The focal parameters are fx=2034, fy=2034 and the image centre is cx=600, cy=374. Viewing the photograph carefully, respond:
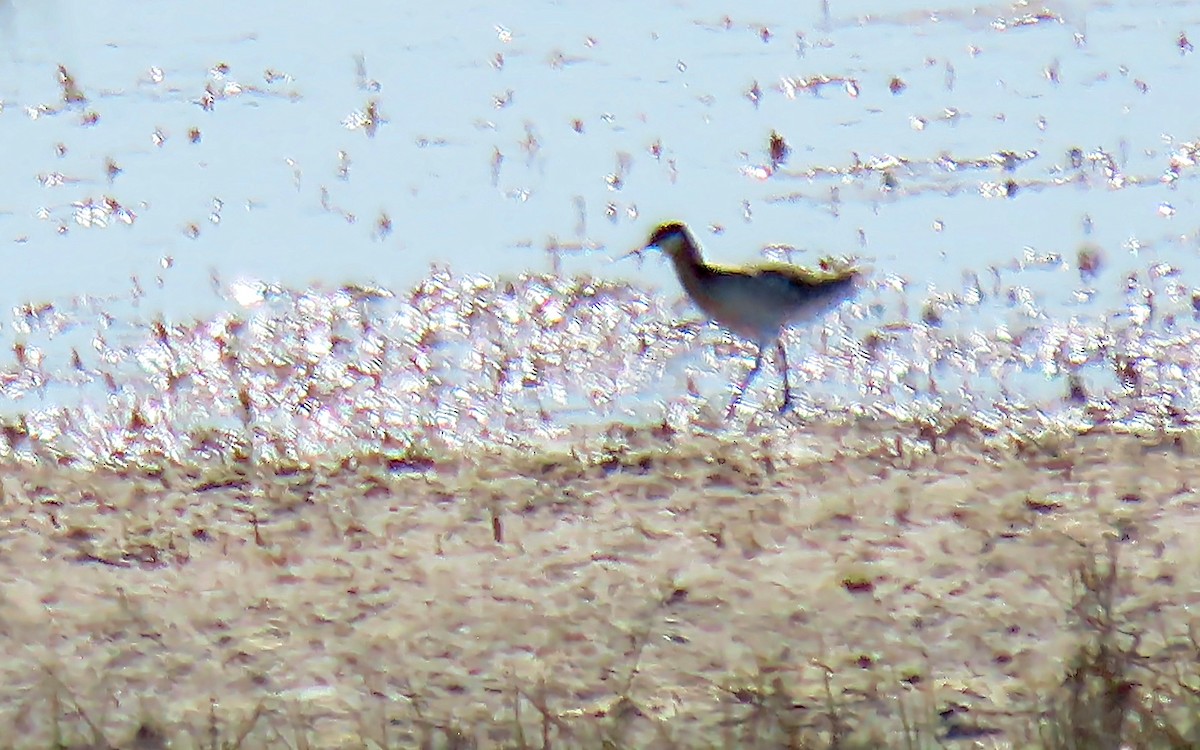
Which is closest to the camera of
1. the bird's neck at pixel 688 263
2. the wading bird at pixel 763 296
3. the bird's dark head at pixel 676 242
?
the wading bird at pixel 763 296

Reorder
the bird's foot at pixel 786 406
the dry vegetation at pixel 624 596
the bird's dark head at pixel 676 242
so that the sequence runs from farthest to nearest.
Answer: the bird's dark head at pixel 676 242 < the bird's foot at pixel 786 406 < the dry vegetation at pixel 624 596

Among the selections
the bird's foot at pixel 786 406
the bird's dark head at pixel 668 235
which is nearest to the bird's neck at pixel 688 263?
the bird's dark head at pixel 668 235

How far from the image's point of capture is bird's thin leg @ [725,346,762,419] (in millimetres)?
8080

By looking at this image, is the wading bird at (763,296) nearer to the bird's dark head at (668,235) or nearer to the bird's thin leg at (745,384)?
the bird's thin leg at (745,384)

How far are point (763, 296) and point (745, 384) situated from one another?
0.38 metres

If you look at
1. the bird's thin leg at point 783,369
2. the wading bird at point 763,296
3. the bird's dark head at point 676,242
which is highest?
the bird's dark head at point 676,242

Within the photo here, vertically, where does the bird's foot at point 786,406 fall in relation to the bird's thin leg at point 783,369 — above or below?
below

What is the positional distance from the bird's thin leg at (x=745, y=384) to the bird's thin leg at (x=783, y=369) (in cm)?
8

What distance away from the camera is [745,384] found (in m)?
8.36

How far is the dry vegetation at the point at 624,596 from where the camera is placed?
188 inches

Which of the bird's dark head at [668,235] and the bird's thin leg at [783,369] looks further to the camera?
the bird's dark head at [668,235]

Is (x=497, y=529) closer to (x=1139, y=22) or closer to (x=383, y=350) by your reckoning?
(x=383, y=350)

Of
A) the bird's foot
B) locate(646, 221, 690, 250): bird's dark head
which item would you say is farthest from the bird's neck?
the bird's foot

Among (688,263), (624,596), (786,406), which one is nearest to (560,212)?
(688,263)
